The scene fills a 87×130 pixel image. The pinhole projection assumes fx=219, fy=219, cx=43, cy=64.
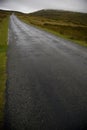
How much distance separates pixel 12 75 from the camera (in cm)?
1042

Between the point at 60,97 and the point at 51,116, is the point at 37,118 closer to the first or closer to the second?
the point at 51,116

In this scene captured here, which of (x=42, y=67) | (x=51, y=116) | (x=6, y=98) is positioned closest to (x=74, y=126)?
(x=51, y=116)

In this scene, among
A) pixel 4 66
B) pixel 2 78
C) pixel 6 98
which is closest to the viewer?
pixel 6 98

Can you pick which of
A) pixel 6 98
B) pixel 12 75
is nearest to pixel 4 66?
pixel 12 75

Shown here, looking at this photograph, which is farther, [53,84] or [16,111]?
[53,84]

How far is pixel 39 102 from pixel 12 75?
366 centimetres

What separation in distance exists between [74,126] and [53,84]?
10.5ft

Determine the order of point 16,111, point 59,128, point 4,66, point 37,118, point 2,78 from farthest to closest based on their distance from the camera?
point 4,66, point 2,78, point 16,111, point 37,118, point 59,128

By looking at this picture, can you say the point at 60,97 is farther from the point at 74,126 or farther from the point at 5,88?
the point at 5,88

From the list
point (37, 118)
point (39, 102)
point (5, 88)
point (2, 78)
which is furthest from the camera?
point (2, 78)

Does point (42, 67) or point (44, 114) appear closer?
point (44, 114)

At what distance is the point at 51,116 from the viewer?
6.18 metres

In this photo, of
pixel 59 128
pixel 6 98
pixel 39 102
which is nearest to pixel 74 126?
pixel 59 128

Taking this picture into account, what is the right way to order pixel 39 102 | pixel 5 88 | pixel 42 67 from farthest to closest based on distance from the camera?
pixel 42 67
pixel 5 88
pixel 39 102
